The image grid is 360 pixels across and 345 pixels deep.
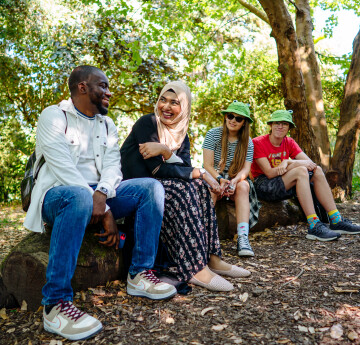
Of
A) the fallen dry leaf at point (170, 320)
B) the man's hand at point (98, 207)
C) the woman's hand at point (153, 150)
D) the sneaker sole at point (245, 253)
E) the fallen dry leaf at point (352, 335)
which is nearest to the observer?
the fallen dry leaf at point (352, 335)

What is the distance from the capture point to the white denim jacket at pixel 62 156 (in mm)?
2355

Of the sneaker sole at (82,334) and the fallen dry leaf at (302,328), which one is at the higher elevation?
the sneaker sole at (82,334)

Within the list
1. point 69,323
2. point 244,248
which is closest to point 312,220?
point 244,248

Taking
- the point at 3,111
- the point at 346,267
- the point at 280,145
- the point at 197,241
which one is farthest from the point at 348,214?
the point at 3,111

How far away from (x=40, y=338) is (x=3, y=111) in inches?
355

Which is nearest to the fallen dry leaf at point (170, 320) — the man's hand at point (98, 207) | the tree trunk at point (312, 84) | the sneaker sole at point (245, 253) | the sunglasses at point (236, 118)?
the man's hand at point (98, 207)

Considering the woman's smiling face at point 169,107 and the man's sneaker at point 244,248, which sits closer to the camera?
the woman's smiling face at point 169,107

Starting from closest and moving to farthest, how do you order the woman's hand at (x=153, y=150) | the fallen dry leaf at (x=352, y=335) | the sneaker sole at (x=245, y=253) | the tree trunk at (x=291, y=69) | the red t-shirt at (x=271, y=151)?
the fallen dry leaf at (x=352, y=335) → the woman's hand at (x=153, y=150) → the sneaker sole at (x=245, y=253) → the red t-shirt at (x=271, y=151) → the tree trunk at (x=291, y=69)

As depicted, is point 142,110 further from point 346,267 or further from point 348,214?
point 346,267

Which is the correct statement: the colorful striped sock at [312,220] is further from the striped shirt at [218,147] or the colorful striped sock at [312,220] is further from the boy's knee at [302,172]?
the striped shirt at [218,147]

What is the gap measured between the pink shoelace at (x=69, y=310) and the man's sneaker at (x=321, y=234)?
2847 mm

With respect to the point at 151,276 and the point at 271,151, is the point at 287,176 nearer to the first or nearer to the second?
the point at 271,151

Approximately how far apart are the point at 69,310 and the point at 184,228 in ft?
3.32

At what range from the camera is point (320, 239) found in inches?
157
